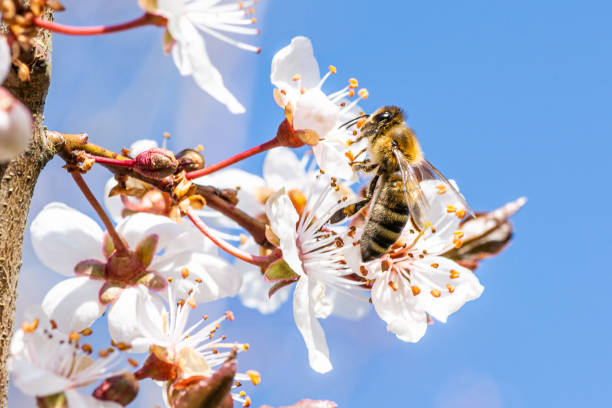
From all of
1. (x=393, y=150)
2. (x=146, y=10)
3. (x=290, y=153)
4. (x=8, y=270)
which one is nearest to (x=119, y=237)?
(x=8, y=270)

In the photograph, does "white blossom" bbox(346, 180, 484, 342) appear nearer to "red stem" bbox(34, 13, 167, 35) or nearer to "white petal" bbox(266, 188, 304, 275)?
"white petal" bbox(266, 188, 304, 275)

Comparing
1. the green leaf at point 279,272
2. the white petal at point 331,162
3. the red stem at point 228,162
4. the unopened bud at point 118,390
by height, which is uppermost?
the white petal at point 331,162

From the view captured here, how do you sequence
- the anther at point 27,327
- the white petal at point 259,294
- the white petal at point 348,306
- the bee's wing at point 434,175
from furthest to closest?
1. the white petal at point 259,294
2. the white petal at point 348,306
3. the bee's wing at point 434,175
4. the anther at point 27,327

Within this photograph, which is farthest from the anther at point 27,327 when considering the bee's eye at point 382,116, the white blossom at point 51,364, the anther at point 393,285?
the bee's eye at point 382,116

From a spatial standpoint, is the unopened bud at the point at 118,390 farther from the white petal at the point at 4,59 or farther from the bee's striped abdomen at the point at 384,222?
the bee's striped abdomen at the point at 384,222

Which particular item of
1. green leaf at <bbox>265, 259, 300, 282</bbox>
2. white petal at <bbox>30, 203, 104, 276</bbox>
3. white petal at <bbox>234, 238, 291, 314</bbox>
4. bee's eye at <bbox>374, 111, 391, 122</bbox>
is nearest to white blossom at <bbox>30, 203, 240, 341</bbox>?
white petal at <bbox>30, 203, 104, 276</bbox>

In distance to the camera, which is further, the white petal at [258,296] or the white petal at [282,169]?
the white petal at [258,296]
